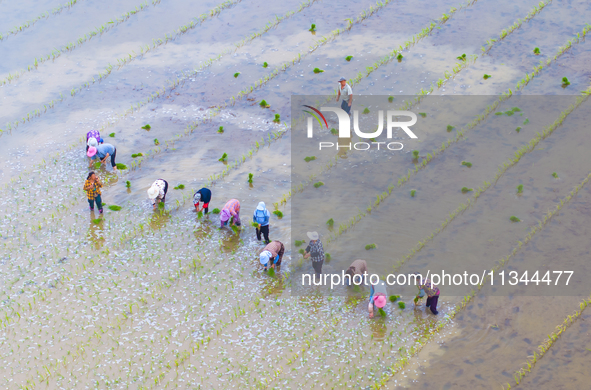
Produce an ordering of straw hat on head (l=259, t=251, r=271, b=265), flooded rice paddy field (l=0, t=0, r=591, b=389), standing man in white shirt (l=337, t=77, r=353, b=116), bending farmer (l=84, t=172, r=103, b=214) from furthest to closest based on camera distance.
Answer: standing man in white shirt (l=337, t=77, r=353, b=116) < bending farmer (l=84, t=172, r=103, b=214) < straw hat on head (l=259, t=251, r=271, b=265) < flooded rice paddy field (l=0, t=0, r=591, b=389)

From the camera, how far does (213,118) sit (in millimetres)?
15406

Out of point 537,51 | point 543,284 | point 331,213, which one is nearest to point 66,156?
point 331,213

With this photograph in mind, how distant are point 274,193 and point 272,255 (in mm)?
2707

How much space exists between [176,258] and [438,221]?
5414 mm

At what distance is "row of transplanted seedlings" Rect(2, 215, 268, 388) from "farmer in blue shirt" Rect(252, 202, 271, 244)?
53 cm

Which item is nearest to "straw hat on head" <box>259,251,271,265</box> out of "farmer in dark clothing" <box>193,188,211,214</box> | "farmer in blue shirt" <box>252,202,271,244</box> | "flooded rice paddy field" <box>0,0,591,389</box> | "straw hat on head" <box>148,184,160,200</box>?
"flooded rice paddy field" <box>0,0,591,389</box>

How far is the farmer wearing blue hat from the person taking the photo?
10.1 m

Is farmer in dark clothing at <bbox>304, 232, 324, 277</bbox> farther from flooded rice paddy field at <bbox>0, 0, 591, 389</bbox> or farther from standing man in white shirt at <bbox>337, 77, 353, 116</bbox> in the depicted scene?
standing man in white shirt at <bbox>337, 77, 353, 116</bbox>

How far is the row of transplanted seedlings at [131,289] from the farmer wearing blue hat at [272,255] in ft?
1.84

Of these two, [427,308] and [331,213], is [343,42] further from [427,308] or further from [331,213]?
[427,308]

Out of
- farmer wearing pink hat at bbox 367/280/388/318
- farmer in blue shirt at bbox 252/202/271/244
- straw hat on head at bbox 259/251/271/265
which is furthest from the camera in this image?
farmer in blue shirt at bbox 252/202/271/244

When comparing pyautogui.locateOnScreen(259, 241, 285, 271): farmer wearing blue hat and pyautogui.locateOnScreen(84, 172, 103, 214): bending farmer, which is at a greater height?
pyautogui.locateOnScreen(84, 172, 103, 214): bending farmer

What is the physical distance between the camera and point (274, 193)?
1278 centimetres

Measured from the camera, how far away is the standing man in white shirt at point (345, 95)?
47.2ft
